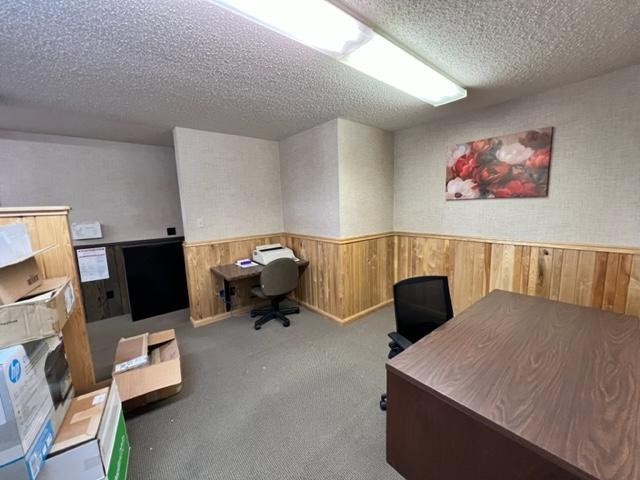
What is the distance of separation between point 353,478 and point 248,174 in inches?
124

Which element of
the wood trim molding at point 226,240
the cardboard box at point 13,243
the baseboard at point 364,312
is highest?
the cardboard box at point 13,243

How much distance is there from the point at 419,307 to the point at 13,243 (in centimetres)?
213

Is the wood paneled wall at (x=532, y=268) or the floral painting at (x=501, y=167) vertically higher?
the floral painting at (x=501, y=167)

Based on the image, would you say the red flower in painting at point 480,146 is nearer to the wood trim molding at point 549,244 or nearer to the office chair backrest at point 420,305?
the wood trim molding at point 549,244

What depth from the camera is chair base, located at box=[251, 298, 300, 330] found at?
9.95 ft

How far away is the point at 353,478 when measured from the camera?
135 cm

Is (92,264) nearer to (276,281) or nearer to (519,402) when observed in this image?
(276,281)

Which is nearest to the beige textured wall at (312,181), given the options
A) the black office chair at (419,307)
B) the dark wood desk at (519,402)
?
the black office chair at (419,307)

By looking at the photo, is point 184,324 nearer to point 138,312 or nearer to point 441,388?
point 138,312

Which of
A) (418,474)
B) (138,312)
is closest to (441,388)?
(418,474)

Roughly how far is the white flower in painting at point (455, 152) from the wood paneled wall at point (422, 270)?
0.83 metres

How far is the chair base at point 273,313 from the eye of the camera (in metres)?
3.03

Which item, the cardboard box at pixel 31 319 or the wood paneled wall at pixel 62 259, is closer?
the cardboard box at pixel 31 319

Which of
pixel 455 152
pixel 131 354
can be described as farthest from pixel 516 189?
pixel 131 354
